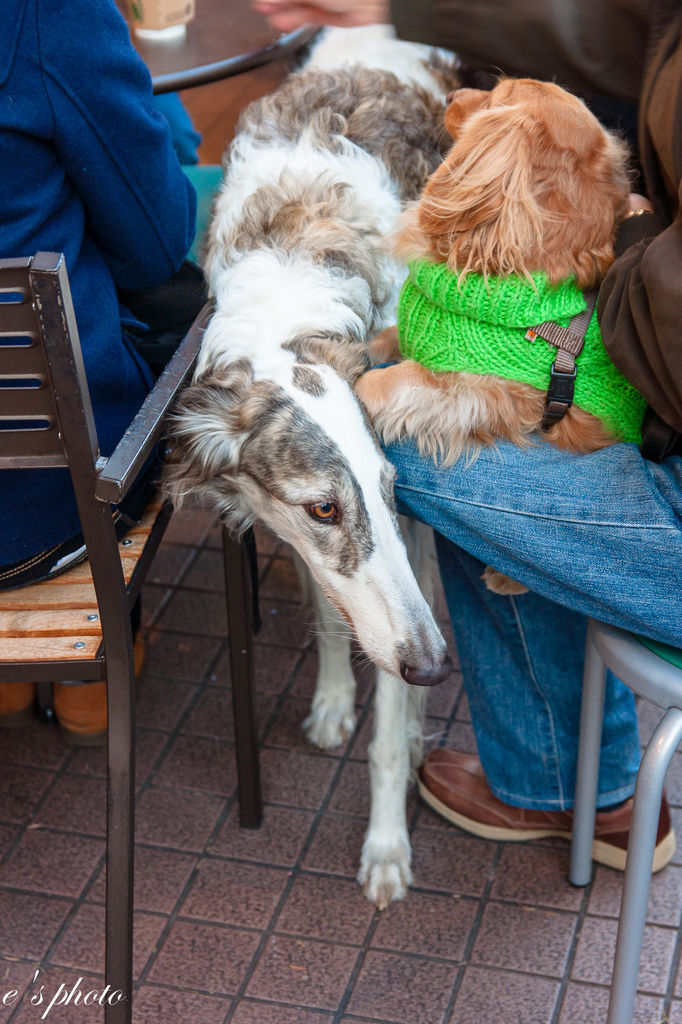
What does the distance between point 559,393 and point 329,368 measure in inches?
16.5

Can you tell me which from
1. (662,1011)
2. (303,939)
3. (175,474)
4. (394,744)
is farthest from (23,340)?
Answer: (662,1011)

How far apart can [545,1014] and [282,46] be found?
2.51 metres

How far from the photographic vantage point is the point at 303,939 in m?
2.30

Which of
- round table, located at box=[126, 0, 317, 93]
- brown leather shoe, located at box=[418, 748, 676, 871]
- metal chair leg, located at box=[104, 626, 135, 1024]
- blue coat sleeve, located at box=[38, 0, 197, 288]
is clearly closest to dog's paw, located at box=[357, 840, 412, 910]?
brown leather shoe, located at box=[418, 748, 676, 871]

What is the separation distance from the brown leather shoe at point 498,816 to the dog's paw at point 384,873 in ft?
0.62

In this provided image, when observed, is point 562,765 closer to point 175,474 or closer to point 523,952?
point 523,952

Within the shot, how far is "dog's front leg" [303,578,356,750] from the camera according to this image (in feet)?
9.16

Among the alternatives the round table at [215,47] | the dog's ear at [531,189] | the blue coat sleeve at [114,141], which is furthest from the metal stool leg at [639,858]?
the round table at [215,47]

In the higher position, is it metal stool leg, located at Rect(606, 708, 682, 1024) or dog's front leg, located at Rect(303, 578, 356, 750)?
metal stool leg, located at Rect(606, 708, 682, 1024)

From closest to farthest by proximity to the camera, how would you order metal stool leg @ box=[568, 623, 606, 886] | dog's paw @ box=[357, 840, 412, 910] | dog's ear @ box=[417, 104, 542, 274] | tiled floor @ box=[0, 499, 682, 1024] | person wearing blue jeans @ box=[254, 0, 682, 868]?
person wearing blue jeans @ box=[254, 0, 682, 868] < dog's ear @ box=[417, 104, 542, 274] < metal stool leg @ box=[568, 623, 606, 886] < tiled floor @ box=[0, 499, 682, 1024] < dog's paw @ box=[357, 840, 412, 910]

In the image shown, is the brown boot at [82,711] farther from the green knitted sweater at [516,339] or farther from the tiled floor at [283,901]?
the green knitted sweater at [516,339]

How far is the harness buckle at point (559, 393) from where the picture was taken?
5.92ft

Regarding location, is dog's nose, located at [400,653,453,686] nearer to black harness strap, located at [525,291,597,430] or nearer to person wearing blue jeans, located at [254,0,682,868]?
person wearing blue jeans, located at [254,0,682,868]

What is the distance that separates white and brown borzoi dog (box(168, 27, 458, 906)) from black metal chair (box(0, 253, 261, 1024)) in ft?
0.48
